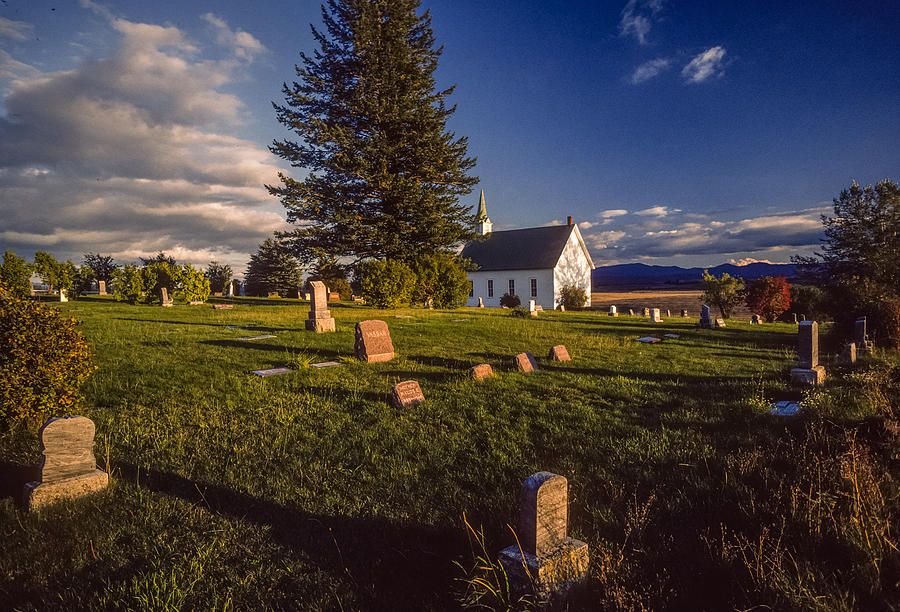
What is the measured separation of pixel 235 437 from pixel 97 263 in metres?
44.2

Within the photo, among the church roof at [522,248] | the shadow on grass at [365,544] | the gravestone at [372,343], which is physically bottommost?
the shadow on grass at [365,544]

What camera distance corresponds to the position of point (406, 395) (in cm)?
623

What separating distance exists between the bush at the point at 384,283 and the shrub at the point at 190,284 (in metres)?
11.1

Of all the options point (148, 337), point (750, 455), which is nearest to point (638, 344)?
point (750, 455)

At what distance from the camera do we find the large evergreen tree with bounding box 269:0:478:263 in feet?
80.7

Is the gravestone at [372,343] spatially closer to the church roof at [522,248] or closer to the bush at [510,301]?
the church roof at [522,248]

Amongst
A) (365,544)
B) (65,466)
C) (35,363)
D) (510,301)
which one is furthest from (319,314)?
(510,301)

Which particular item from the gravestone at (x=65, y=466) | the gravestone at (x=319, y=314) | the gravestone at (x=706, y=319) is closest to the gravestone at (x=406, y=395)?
the gravestone at (x=65, y=466)

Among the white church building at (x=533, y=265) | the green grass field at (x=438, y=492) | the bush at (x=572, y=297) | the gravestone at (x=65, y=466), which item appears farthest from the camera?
the white church building at (x=533, y=265)

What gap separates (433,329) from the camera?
49.6 ft

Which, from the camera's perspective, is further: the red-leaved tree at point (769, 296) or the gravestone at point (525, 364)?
the red-leaved tree at point (769, 296)

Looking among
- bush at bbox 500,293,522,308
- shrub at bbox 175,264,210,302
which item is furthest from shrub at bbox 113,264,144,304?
bush at bbox 500,293,522,308

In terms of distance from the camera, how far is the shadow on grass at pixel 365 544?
2.74 meters

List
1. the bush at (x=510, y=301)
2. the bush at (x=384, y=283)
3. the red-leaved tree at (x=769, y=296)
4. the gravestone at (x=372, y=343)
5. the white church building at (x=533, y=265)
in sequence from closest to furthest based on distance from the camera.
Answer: the gravestone at (x=372, y=343), the bush at (x=384, y=283), the red-leaved tree at (x=769, y=296), the bush at (x=510, y=301), the white church building at (x=533, y=265)
